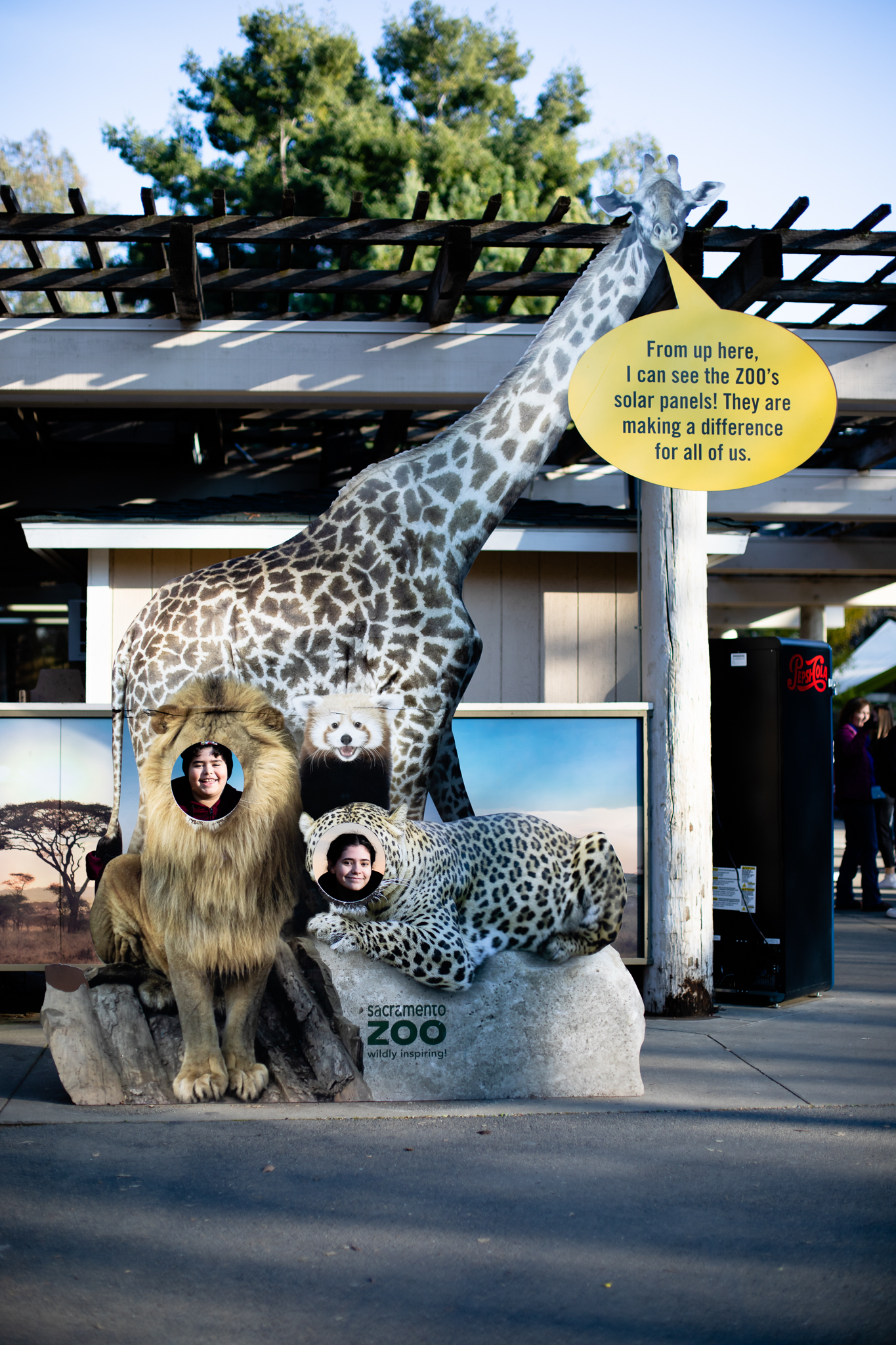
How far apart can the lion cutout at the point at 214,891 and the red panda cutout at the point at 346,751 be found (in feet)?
0.25

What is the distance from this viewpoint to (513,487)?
535 centimetres

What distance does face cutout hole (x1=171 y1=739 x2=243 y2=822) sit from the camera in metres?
4.91

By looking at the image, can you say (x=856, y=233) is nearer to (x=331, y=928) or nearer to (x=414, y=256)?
(x=414, y=256)

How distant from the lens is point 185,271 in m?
6.64

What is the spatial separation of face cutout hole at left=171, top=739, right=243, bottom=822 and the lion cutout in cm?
3

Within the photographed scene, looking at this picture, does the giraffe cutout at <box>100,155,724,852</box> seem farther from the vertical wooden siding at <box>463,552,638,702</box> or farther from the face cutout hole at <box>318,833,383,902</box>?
the vertical wooden siding at <box>463,552,638,702</box>

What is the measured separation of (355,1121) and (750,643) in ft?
12.3

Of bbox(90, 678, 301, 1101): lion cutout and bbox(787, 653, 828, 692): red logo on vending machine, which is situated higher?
bbox(787, 653, 828, 692): red logo on vending machine

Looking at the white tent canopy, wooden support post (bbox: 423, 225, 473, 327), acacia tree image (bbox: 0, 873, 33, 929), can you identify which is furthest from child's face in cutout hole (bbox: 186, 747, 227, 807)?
the white tent canopy

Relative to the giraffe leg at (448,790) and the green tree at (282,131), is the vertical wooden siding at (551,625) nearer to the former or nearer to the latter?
the giraffe leg at (448,790)

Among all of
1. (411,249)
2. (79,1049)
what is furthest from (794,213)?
(79,1049)

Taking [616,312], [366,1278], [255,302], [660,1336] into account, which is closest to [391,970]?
[366,1278]

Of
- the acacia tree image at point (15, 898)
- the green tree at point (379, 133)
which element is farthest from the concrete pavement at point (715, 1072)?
the green tree at point (379, 133)

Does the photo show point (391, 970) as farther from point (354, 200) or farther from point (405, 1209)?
point (354, 200)
